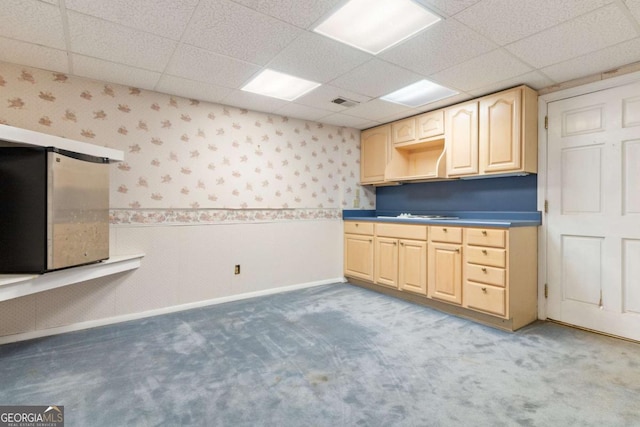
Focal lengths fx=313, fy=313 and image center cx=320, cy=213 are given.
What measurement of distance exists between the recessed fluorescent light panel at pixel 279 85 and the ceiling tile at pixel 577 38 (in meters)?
1.73

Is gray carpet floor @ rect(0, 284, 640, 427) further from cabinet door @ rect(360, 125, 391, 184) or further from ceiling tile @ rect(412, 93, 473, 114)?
ceiling tile @ rect(412, 93, 473, 114)

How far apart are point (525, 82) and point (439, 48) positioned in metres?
1.17

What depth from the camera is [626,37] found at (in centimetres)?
212

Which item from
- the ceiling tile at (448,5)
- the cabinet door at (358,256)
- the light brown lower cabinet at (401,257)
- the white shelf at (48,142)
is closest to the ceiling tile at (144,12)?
the white shelf at (48,142)

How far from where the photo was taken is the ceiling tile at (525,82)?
2742 millimetres

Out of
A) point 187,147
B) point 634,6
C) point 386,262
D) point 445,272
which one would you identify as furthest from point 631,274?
point 187,147

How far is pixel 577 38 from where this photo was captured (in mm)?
2129

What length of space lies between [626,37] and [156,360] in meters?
3.90

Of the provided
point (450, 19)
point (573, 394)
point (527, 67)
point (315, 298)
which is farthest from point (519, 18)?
point (315, 298)

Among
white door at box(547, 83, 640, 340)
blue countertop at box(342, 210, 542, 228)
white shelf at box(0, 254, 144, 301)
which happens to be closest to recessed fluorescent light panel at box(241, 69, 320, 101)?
blue countertop at box(342, 210, 542, 228)

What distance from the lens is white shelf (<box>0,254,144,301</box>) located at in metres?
1.92

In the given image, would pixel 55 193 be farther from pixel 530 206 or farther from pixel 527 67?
pixel 530 206

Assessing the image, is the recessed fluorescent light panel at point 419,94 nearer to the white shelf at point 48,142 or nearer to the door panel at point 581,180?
the door panel at point 581,180

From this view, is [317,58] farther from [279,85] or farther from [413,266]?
[413,266]
